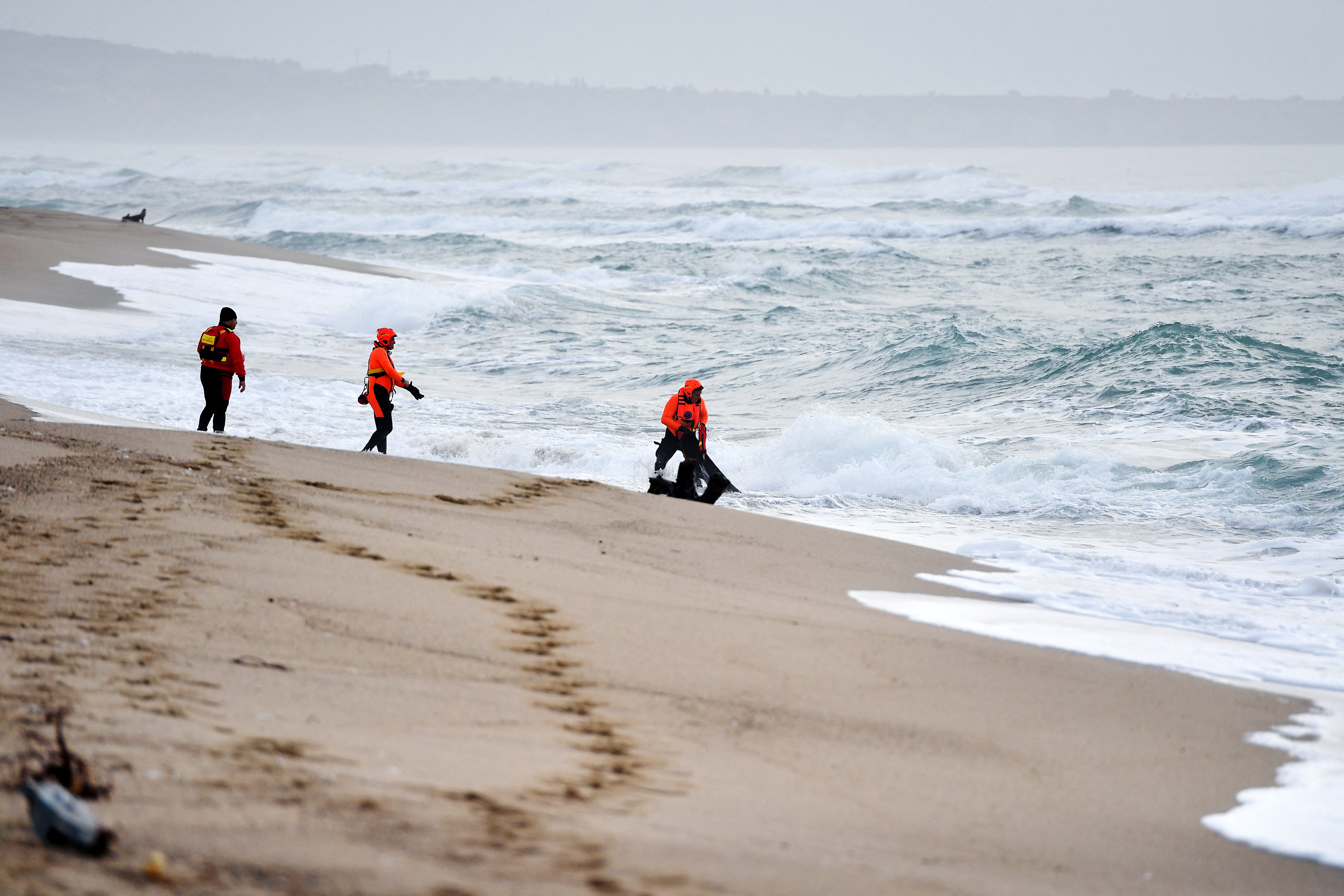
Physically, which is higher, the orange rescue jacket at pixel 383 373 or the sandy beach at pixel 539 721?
the orange rescue jacket at pixel 383 373

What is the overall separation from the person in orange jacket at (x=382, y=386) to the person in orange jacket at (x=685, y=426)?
232 centimetres

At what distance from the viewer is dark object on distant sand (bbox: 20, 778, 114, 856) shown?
232cm

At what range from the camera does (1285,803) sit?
13.1 feet

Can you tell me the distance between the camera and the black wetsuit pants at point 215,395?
379 inches

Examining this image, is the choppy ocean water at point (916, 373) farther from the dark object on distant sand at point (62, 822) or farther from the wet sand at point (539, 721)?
the dark object on distant sand at point (62, 822)

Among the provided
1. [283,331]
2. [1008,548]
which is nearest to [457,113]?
[283,331]

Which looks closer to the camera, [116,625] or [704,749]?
[704,749]

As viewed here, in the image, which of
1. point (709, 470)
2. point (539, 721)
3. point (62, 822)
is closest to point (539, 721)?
point (539, 721)

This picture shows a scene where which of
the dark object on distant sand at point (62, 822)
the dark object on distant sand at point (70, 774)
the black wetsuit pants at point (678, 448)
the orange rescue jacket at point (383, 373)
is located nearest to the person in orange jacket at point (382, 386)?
the orange rescue jacket at point (383, 373)

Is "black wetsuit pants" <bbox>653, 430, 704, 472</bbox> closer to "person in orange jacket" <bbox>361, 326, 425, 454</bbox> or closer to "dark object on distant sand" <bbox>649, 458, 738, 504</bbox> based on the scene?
"dark object on distant sand" <bbox>649, 458, 738, 504</bbox>

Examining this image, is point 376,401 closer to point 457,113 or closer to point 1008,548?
point 1008,548

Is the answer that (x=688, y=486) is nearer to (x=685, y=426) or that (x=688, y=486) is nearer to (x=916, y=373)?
(x=685, y=426)

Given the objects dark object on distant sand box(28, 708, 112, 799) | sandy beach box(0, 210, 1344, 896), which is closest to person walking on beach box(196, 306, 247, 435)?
sandy beach box(0, 210, 1344, 896)

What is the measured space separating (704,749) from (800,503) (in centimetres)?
723
